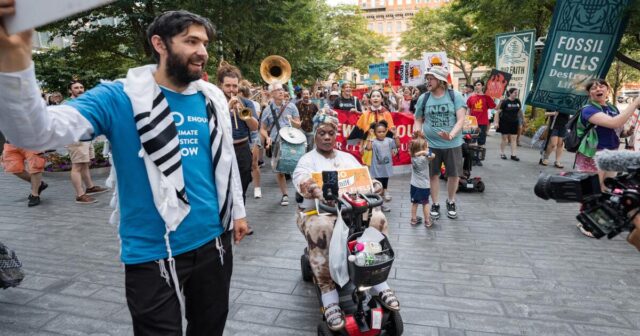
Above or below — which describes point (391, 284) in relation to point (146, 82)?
below

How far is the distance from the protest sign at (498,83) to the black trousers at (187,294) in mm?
10936

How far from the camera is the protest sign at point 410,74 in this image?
49.2 ft

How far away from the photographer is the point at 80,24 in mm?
10961

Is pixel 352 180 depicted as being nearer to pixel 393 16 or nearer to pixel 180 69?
pixel 180 69

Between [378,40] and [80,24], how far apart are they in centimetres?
3816

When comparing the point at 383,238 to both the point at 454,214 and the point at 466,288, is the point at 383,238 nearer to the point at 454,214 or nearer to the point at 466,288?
the point at 466,288

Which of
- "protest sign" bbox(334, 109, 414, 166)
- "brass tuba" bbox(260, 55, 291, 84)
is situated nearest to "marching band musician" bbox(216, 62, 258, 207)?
"protest sign" bbox(334, 109, 414, 166)

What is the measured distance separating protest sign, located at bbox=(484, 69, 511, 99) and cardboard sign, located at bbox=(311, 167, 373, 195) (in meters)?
9.33

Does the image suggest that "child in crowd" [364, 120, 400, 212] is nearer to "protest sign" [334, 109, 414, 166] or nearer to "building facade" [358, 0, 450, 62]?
"protest sign" [334, 109, 414, 166]

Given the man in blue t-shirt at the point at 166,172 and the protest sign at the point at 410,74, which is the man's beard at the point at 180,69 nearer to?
the man in blue t-shirt at the point at 166,172

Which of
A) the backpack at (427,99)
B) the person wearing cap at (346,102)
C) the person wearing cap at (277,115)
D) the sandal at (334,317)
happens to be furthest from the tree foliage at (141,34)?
the sandal at (334,317)

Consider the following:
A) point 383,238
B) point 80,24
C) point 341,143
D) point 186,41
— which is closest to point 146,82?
point 186,41

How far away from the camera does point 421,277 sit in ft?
12.6

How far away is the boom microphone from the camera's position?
142cm
